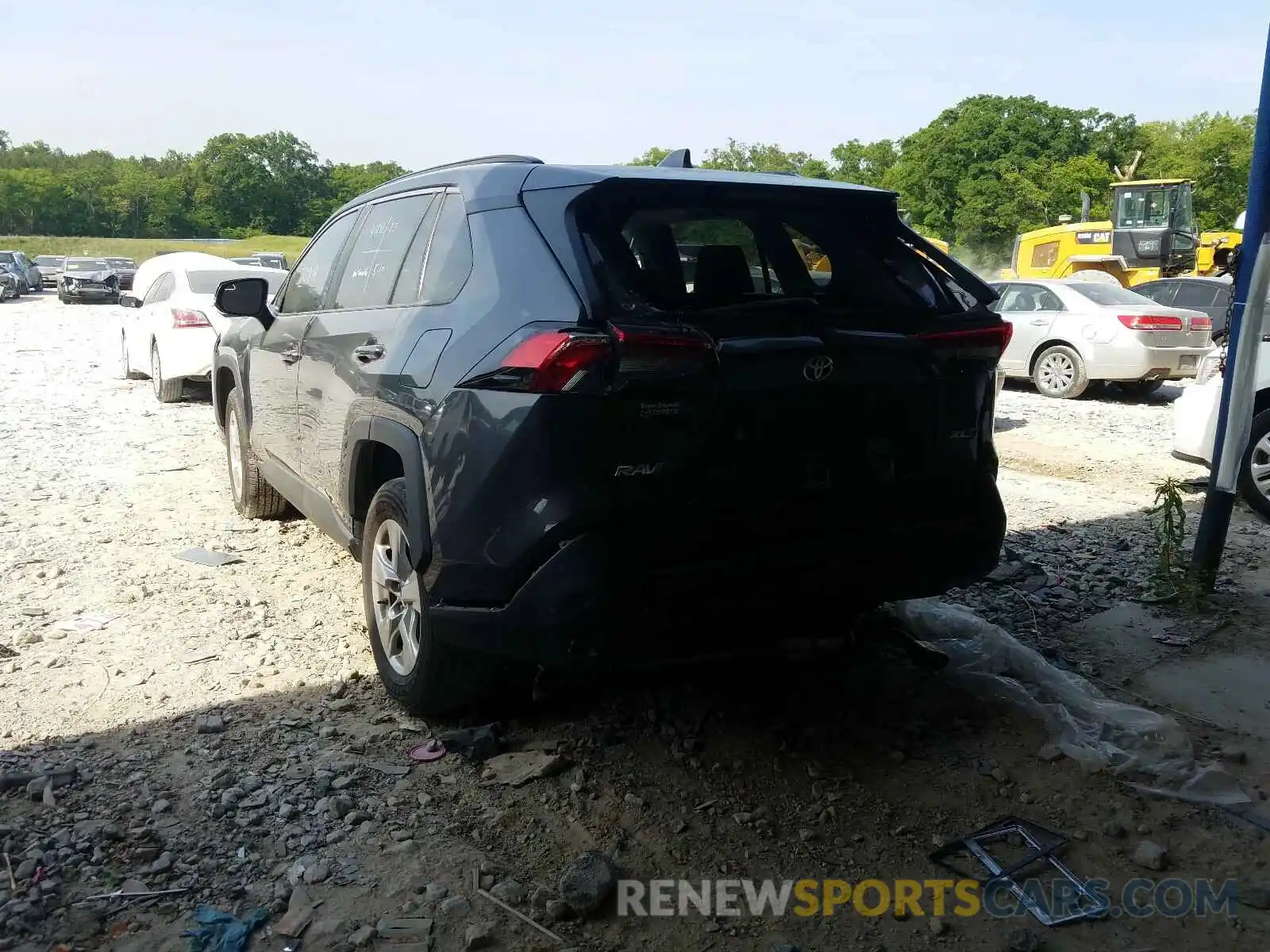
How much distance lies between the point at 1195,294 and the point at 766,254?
14.3 metres

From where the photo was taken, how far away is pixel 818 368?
125 inches

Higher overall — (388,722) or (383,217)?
(383,217)

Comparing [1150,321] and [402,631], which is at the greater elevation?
[1150,321]

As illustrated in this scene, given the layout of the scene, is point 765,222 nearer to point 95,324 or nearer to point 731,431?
point 731,431

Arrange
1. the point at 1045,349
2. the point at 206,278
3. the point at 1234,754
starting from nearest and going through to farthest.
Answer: the point at 1234,754 < the point at 206,278 < the point at 1045,349

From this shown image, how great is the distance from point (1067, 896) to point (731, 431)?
5.14ft

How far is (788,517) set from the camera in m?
3.22

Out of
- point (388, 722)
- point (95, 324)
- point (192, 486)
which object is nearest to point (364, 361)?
point (388, 722)

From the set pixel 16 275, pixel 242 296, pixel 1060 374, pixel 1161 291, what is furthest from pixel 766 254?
pixel 16 275

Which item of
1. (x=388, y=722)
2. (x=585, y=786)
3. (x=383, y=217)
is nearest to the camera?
(x=585, y=786)

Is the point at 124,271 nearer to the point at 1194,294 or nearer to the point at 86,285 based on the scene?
the point at 86,285

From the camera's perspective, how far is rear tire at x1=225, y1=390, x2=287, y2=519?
20.5ft

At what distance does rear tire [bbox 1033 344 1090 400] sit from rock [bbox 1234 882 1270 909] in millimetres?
11118

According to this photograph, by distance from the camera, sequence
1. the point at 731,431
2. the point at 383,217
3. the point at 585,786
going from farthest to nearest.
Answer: the point at 383,217 < the point at 585,786 < the point at 731,431
